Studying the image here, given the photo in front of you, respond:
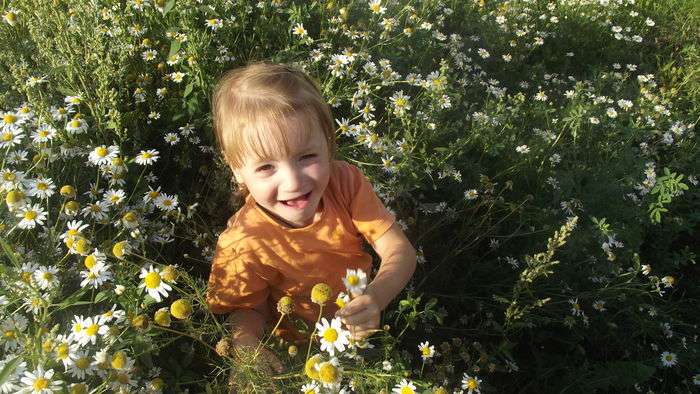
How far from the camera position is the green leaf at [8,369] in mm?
1228

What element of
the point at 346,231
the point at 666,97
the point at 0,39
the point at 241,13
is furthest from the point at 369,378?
the point at 666,97

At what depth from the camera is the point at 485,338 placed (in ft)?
8.81

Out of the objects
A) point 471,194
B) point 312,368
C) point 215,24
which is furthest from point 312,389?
point 215,24

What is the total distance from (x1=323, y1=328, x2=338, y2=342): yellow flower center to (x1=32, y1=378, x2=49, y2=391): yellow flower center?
75 centimetres

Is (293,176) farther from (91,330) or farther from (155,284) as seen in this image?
(91,330)

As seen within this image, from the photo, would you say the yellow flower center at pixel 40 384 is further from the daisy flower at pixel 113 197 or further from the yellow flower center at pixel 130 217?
the daisy flower at pixel 113 197

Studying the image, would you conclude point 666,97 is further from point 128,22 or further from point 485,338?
point 128,22

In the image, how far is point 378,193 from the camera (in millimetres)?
2697

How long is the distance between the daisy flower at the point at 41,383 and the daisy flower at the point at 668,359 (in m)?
2.73

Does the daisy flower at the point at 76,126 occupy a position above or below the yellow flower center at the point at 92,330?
above

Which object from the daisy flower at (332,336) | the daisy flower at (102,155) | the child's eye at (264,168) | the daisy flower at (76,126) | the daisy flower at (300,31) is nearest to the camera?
the daisy flower at (332,336)

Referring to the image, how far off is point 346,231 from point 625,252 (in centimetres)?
153

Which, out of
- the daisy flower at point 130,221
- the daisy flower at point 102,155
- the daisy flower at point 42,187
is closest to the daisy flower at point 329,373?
the daisy flower at point 130,221

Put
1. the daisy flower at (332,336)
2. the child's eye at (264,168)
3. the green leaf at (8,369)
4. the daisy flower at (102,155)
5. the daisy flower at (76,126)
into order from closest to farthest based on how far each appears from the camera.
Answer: the green leaf at (8,369), the daisy flower at (332,336), the child's eye at (264,168), the daisy flower at (102,155), the daisy flower at (76,126)
